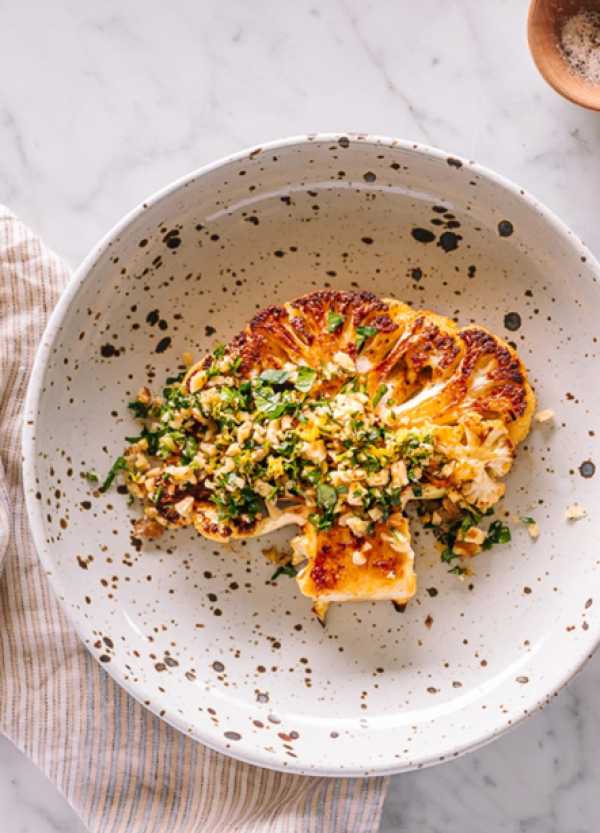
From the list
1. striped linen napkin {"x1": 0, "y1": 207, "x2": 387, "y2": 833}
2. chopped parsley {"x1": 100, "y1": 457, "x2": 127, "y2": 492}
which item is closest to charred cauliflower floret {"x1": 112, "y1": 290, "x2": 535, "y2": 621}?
chopped parsley {"x1": 100, "y1": 457, "x2": 127, "y2": 492}

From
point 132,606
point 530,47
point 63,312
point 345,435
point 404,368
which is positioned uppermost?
point 530,47

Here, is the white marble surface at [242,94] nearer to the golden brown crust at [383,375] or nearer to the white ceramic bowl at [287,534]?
the white ceramic bowl at [287,534]

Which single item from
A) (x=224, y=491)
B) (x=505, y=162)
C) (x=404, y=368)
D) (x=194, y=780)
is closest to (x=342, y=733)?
(x=194, y=780)

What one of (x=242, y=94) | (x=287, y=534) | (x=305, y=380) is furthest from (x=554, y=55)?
(x=287, y=534)

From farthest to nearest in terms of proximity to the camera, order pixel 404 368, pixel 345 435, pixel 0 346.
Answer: pixel 0 346, pixel 404 368, pixel 345 435

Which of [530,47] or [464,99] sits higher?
[530,47]

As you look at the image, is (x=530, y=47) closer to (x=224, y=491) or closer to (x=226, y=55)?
(x=226, y=55)

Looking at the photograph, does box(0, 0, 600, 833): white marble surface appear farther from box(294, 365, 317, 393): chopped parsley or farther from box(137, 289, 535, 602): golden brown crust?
box(294, 365, 317, 393): chopped parsley

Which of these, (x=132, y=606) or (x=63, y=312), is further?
(x=132, y=606)
